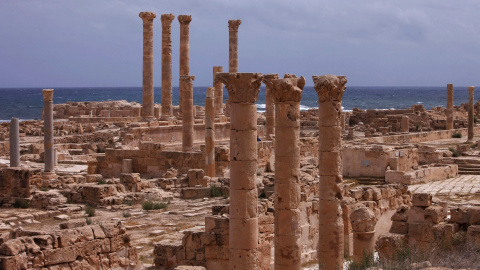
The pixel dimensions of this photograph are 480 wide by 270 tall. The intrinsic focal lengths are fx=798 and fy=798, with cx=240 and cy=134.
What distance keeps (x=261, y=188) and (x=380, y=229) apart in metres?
3.24

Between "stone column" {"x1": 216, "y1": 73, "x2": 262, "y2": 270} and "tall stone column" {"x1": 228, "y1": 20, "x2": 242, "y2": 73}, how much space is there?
Result: 2390 cm

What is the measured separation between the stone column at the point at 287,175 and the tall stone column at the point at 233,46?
77.4 feet

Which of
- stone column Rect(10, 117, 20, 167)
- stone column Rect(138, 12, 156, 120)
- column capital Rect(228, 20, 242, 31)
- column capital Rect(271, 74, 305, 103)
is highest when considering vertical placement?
column capital Rect(228, 20, 242, 31)

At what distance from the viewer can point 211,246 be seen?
12.2 m

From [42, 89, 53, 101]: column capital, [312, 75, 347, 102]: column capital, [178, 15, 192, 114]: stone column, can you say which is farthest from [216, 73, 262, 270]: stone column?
[178, 15, 192, 114]: stone column

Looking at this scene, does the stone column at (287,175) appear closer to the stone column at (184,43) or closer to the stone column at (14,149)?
the stone column at (14,149)

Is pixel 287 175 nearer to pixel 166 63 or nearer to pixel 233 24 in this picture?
pixel 166 63

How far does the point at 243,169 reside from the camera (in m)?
11.1

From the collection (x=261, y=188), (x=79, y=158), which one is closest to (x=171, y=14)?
(x=79, y=158)

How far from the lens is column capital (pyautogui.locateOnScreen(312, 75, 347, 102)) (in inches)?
465

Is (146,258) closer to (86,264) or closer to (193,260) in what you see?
(193,260)

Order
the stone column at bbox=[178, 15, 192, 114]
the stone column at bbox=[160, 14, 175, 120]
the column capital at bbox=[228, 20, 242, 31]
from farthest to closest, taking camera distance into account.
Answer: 1. the column capital at bbox=[228, 20, 242, 31]
2. the stone column at bbox=[160, 14, 175, 120]
3. the stone column at bbox=[178, 15, 192, 114]

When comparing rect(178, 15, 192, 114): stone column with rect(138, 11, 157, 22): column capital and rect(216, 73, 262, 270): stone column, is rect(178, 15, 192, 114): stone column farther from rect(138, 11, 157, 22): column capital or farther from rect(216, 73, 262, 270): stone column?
rect(216, 73, 262, 270): stone column

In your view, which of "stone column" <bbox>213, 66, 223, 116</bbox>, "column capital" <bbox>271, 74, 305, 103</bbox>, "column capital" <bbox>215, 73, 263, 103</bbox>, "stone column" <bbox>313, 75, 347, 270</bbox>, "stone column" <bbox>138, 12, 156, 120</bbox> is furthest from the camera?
"stone column" <bbox>213, 66, 223, 116</bbox>
